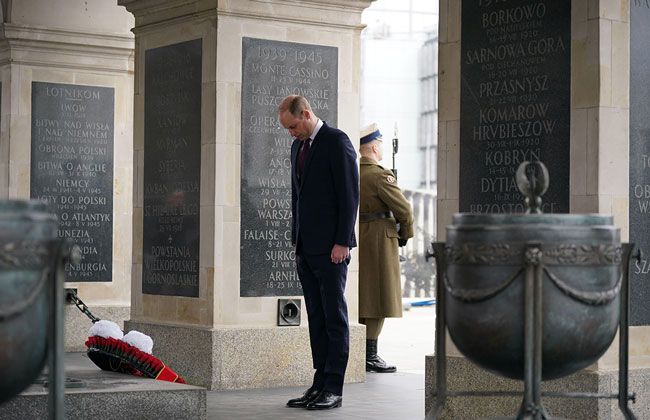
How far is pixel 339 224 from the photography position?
27.3 feet

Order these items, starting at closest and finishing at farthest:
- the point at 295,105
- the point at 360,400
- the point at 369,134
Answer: the point at 295,105 → the point at 360,400 → the point at 369,134

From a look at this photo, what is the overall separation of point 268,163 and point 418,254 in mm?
20527

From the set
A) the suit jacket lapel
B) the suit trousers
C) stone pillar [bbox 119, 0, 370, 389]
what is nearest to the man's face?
the suit jacket lapel

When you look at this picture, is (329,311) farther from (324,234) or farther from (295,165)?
(295,165)

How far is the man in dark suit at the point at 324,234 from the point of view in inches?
330

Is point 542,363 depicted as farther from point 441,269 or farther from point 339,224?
point 339,224

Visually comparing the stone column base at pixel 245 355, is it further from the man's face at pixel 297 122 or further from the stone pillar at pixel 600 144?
the stone pillar at pixel 600 144

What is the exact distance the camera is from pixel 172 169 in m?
10.7

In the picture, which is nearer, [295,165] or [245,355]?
[295,165]

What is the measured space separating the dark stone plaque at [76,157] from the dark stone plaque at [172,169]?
2568mm

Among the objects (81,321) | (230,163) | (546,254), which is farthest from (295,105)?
(81,321)

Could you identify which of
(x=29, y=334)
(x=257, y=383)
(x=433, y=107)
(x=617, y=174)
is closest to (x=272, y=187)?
(x=257, y=383)

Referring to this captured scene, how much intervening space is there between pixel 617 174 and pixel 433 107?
134ft

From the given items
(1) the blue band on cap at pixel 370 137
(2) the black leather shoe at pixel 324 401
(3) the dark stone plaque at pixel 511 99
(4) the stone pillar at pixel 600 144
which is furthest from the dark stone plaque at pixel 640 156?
(1) the blue band on cap at pixel 370 137
